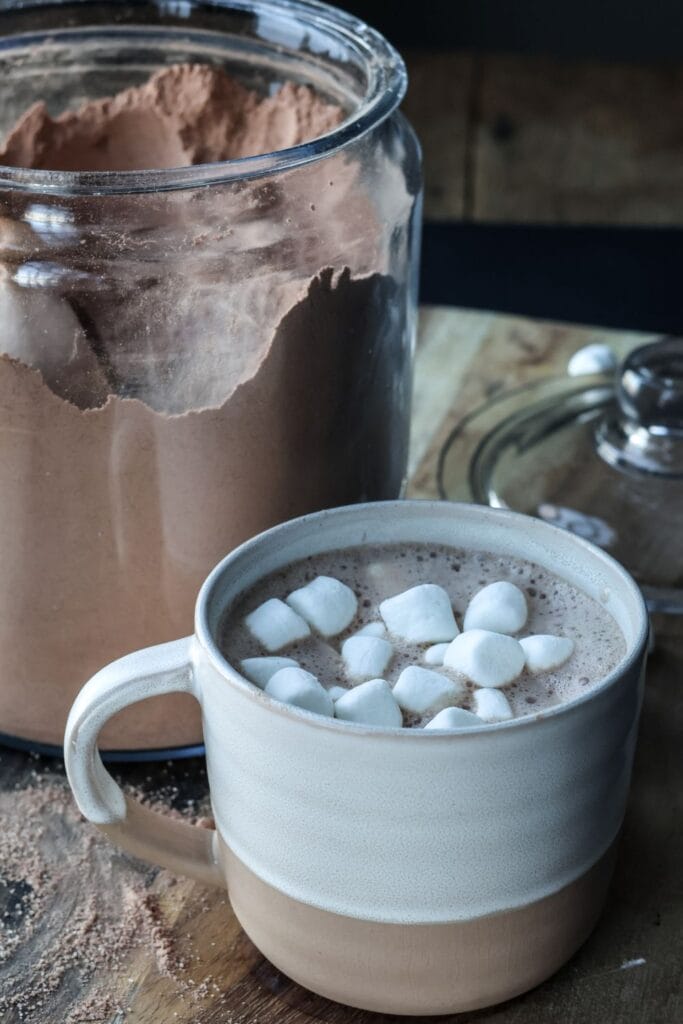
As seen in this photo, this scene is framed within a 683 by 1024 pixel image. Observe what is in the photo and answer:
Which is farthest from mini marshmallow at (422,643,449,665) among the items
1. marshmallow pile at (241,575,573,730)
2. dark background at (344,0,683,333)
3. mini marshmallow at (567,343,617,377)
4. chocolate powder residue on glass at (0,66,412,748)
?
dark background at (344,0,683,333)

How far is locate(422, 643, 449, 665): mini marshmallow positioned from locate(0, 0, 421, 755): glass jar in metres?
0.12

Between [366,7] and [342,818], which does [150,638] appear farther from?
[366,7]

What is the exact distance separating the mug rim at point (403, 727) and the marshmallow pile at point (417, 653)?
2cm

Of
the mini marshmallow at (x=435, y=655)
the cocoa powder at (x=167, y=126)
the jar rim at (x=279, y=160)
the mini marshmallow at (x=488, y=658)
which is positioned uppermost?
the jar rim at (x=279, y=160)

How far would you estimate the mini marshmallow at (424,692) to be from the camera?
1.58ft

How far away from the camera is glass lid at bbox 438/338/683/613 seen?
2.54ft

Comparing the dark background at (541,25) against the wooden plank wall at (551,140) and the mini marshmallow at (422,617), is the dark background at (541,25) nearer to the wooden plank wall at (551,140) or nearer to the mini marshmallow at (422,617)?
the wooden plank wall at (551,140)

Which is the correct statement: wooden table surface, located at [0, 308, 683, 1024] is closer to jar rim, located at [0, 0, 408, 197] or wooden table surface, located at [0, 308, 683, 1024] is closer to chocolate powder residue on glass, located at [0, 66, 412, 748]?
chocolate powder residue on glass, located at [0, 66, 412, 748]

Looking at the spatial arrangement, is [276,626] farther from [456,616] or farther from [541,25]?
[541,25]

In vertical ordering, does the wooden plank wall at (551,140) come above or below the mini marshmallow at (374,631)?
below

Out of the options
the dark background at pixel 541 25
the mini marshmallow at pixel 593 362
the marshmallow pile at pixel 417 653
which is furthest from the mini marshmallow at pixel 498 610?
the dark background at pixel 541 25

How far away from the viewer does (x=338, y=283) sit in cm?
59

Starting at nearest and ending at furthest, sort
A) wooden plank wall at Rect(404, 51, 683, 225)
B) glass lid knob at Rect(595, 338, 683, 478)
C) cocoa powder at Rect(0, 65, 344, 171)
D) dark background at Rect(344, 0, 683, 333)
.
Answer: cocoa powder at Rect(0, 65, 344, 171), glass lid knob at Rect(595, 338, 683, 478), dark background at Rect(344, 0, 683, 333), wooden plank wall at Rect(404, 51, 683, 225)

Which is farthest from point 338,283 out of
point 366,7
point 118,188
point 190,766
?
point 366,7
